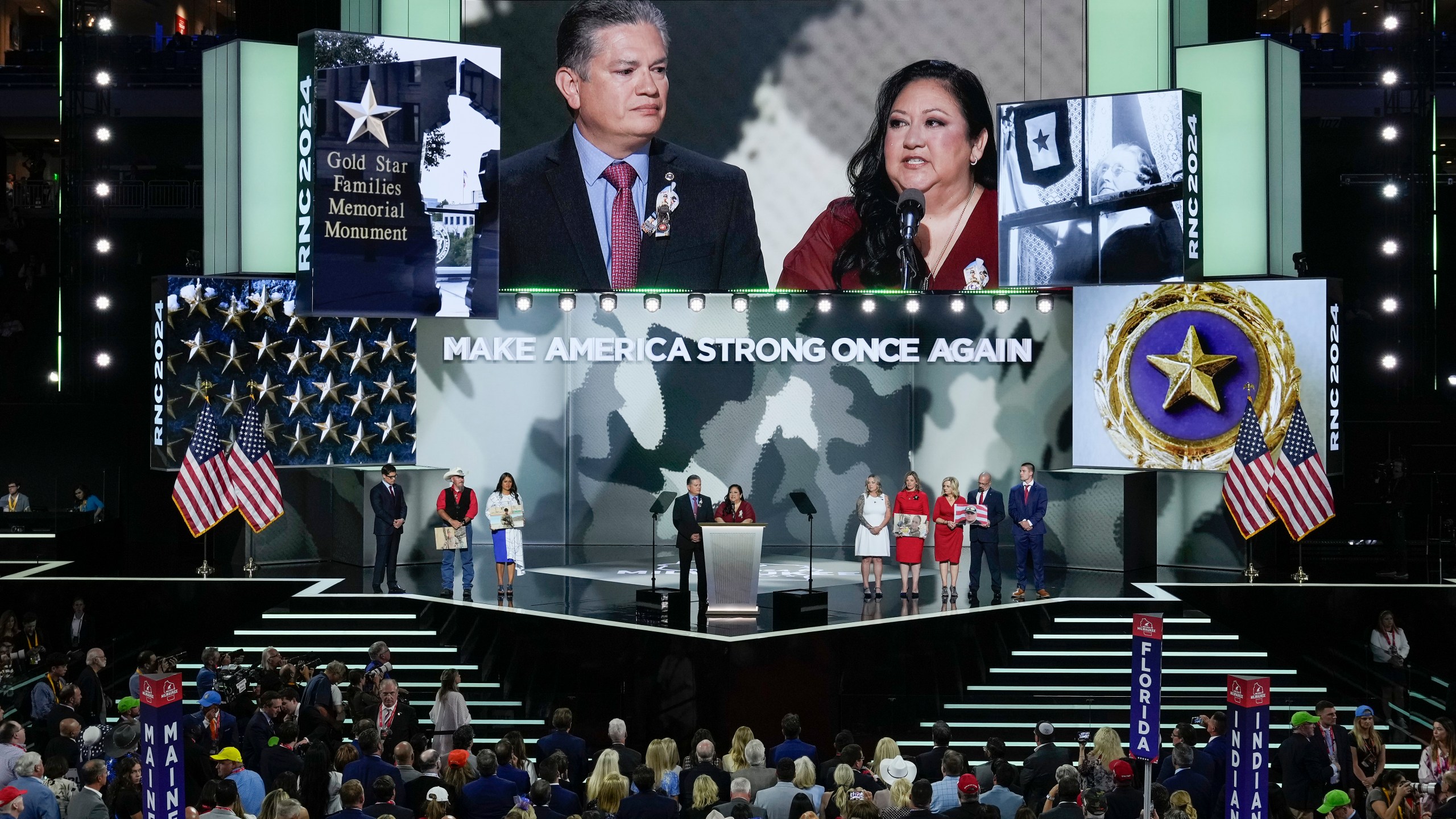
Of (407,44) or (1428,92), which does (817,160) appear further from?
(1428,92)

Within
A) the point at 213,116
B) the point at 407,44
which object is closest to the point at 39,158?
the point at 213,116

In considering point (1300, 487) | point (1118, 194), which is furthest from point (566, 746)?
point (1118, 194)

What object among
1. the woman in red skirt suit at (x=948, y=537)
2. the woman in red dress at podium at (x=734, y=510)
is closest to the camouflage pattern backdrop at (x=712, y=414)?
the woman in red skirt suit at (x=948, y=537)

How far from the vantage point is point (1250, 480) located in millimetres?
20859

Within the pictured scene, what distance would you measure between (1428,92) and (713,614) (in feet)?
58.6

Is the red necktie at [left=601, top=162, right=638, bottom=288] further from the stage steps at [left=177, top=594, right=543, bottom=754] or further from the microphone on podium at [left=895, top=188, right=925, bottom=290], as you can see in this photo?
the stage steps at [left=177, top=594, right=543, bottom=754]

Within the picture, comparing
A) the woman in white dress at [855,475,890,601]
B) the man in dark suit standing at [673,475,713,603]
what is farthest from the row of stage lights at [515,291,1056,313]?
the woman in white dress at [855,475,890,601]

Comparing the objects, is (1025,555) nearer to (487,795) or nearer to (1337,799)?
(1337,799)

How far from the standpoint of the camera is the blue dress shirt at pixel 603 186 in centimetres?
2328

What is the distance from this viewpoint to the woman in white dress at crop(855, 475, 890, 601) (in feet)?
62.7

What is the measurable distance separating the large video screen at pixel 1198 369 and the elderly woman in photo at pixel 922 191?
193cm

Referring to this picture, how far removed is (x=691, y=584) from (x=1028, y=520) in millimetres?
4396

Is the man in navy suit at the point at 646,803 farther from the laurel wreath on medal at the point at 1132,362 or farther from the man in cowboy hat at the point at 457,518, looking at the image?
the laurel wreath on medal at the point at 1132,362

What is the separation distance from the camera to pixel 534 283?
23.1 metres
